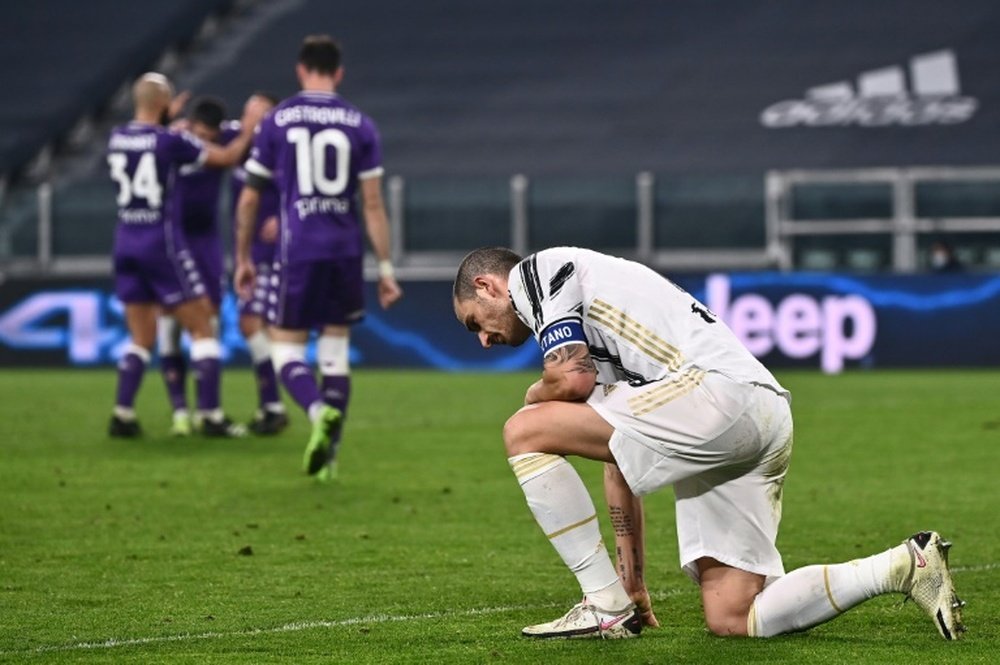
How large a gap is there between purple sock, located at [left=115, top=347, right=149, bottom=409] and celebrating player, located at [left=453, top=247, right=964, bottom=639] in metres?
6.53

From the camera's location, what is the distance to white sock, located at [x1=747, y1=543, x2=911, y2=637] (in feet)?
15.8

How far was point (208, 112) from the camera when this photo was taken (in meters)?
12.0

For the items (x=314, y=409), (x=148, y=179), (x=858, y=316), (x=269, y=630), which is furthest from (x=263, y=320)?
(x=858, y=316)

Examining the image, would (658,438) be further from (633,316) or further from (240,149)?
(240,149)

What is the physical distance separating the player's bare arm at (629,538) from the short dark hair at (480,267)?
67 cm

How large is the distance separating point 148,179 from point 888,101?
1465 centimetres

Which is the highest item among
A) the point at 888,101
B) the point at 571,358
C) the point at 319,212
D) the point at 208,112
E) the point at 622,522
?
the point at 888,101

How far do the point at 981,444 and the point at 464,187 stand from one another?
10.0 metres

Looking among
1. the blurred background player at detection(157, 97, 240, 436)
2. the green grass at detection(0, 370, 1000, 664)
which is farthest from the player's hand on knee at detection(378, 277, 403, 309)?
the blurred background player at detection(157, 97, 240, 436)

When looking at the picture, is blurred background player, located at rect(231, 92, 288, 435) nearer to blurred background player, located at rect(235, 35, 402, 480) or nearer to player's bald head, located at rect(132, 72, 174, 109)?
player's bald head, located at rect(132, 72, 174, 109)

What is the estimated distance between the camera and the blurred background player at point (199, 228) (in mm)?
11844

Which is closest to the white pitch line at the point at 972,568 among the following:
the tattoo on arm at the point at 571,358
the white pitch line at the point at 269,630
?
the white pitch line at the point at 269,630

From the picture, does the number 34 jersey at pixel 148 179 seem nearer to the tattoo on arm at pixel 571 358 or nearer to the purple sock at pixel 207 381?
the purple sock at pixel 207 381

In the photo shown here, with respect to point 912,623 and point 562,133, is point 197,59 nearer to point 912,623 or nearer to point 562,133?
point 562,133
